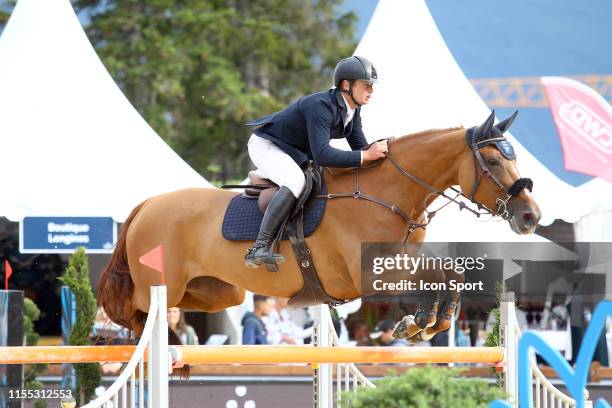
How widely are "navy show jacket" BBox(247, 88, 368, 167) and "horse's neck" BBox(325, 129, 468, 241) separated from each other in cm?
17

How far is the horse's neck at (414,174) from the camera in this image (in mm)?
5051

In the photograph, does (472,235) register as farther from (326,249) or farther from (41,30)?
(41,30)

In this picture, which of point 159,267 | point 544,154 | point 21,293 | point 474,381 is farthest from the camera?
point 544,154

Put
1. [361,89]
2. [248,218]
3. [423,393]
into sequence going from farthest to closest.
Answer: [248,218], [361,89], [423,393]

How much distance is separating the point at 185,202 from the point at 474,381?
9.60 feet

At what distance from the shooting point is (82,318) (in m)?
8.17

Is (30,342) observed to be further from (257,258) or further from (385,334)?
(257,258)

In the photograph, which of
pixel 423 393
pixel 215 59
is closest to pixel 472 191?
pixel 423 393

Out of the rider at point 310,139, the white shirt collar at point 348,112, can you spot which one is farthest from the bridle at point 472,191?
the white shirt collar at point 348,112

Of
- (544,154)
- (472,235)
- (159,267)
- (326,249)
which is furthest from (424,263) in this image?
(544,154)

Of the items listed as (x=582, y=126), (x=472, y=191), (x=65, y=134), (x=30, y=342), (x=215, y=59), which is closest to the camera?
(x=472, y=191)

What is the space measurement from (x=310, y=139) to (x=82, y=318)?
378 cm

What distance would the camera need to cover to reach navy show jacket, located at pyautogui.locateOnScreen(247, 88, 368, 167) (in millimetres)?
5047

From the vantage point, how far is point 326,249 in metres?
5.13
